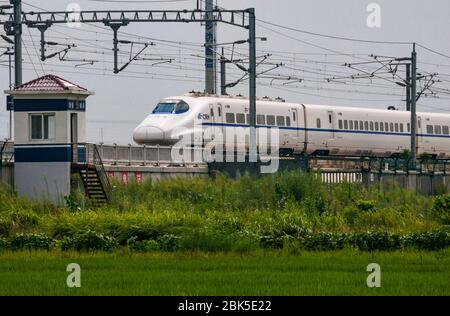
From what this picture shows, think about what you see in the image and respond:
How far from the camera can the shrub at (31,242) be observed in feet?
95.8

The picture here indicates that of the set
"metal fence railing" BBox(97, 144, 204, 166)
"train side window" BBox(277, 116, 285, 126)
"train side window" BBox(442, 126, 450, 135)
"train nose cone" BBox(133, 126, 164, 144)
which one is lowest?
"metal fence railing" BBox(97, 144, 204, 166)

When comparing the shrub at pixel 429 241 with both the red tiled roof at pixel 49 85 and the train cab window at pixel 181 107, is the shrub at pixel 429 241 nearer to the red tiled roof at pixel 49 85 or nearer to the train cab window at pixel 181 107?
the red tiled roof at pixel 49 85

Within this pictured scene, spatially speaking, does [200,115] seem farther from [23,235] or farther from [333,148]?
[23,235]

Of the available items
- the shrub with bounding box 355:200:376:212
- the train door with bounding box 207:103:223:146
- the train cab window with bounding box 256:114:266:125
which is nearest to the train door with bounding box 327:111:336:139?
the train cab window with bounding box 256:114:266:125

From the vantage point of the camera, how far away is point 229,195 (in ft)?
144

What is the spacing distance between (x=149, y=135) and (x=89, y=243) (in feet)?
99.4

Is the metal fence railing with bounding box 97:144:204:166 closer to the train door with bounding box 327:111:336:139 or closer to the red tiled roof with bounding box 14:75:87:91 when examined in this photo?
the red tiled roof with bounding box 14:75:87:91

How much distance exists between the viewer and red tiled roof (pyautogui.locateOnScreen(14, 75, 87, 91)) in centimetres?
4231

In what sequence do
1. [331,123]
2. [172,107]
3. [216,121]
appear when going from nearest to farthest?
[172,107] < [216,121] < [331,123]

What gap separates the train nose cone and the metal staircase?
47.2ft

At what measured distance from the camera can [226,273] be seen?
2294cm

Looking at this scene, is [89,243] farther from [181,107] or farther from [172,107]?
[172,107]

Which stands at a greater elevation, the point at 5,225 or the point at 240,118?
the point at 240,118

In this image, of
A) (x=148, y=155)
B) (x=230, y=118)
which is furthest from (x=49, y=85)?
(x=230, y=118)
